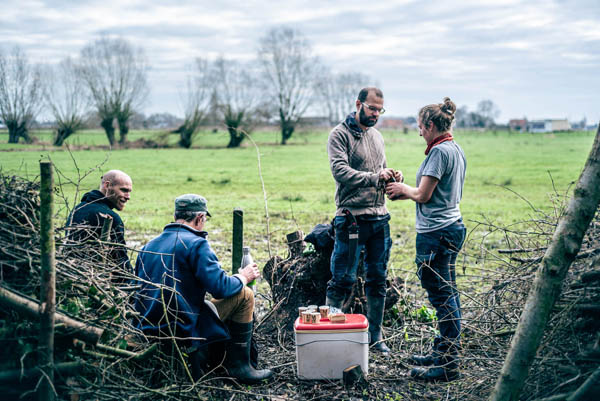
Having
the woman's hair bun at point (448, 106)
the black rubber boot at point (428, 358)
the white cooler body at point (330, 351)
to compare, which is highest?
the woman's hair bun at point (448, 106)

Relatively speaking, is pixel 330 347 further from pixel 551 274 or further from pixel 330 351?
pixel 551 274

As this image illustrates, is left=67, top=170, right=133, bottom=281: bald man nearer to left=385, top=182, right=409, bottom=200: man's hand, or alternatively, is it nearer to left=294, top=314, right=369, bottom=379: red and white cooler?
left=294, top=314, right=369, bottom=379: red and white cooler

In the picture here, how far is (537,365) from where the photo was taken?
318 cm

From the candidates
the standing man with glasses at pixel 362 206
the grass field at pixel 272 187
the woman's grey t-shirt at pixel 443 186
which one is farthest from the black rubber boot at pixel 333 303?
the grass field at pixel 272 187

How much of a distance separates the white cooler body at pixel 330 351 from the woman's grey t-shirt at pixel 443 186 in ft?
3.52

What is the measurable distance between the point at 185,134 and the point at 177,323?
4743 centimetres

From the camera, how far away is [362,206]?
489 cm

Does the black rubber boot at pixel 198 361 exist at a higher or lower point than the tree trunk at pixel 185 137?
Answer: lower

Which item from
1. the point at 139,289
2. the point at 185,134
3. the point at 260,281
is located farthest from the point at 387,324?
the point at 185,134

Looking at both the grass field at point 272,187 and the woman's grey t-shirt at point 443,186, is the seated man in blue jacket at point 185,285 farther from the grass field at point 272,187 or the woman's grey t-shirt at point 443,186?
the woman's grey t-shirt at point 443,186

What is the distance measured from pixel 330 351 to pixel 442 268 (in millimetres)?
1155

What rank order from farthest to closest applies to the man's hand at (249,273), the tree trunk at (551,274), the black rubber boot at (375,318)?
the black rubber boot at (375,318) < the man's hand at (249,273) < the tree trunk at (551,274)

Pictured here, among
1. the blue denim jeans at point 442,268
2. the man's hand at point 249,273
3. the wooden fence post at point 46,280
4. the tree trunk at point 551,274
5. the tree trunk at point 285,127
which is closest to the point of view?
the tree trunk at point 551,274

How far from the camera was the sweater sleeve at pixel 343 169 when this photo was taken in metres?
4.79
